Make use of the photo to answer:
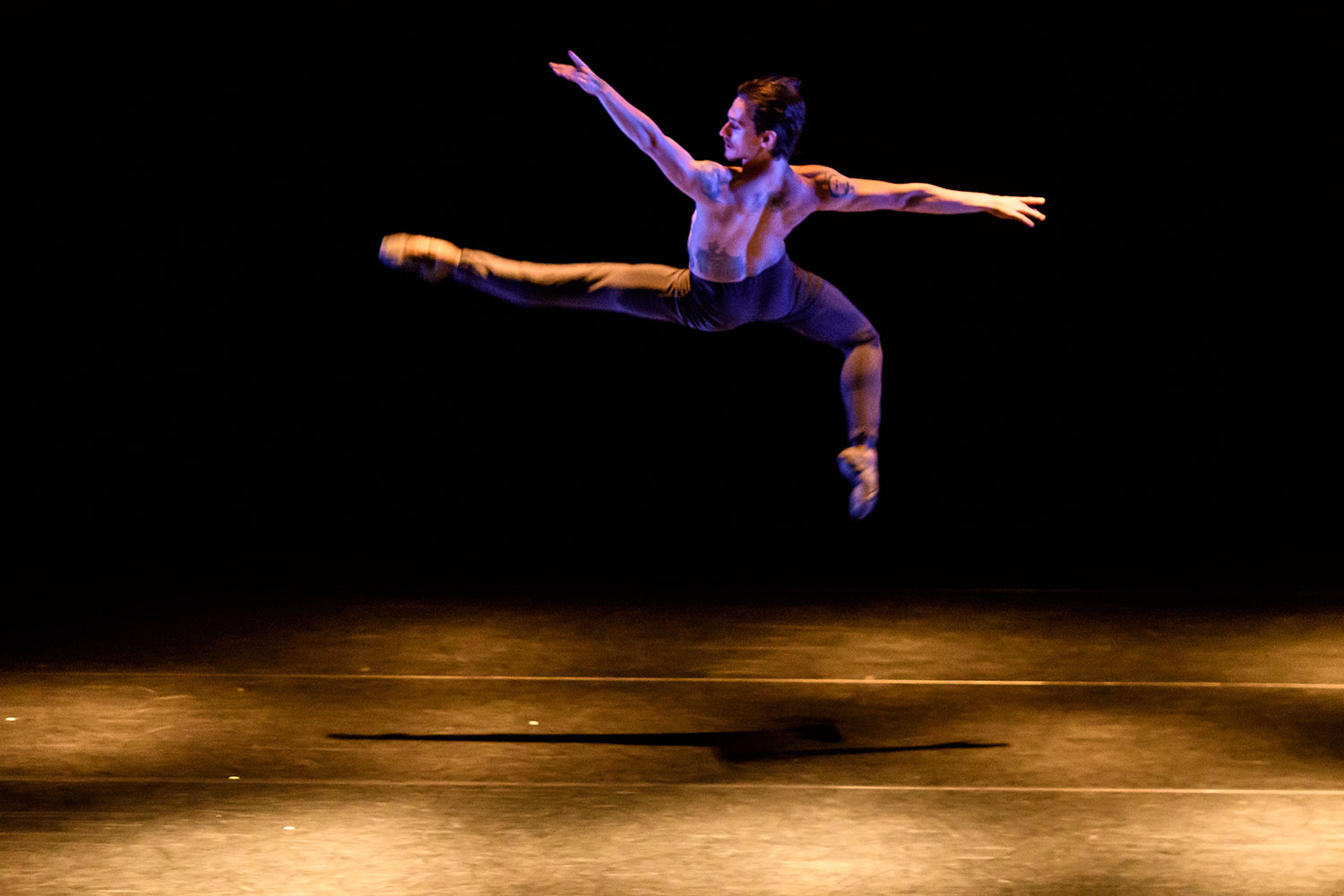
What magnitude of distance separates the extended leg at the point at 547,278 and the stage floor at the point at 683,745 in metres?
1.25

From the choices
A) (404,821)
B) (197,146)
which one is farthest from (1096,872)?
(197,146)

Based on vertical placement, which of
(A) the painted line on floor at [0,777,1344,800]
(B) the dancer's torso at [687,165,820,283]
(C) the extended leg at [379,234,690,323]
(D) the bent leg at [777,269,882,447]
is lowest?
(A) the painted line on floor at [0,777,1344,800]

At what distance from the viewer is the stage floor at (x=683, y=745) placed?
3.63m

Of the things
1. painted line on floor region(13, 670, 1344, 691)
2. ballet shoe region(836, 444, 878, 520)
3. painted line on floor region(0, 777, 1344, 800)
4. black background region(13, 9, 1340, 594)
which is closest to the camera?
painted line on floor region(0, 777, 1344, 800)

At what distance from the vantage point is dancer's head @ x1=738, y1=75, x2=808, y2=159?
13.6 feet

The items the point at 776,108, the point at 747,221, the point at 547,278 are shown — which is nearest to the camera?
the point at 776,108

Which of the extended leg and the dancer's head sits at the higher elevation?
the dancer's head

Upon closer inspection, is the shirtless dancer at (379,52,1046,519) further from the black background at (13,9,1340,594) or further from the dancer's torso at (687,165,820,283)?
the black background at (13,9,1340,594)

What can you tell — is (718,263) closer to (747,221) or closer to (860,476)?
(747,221)

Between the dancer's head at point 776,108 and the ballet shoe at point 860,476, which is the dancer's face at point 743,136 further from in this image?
the ballet shoe at point 860,476

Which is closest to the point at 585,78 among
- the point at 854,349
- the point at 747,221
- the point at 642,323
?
the point at 747,221

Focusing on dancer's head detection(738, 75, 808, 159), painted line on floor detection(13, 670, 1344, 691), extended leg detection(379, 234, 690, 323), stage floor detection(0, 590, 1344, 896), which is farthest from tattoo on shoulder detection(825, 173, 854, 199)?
painted line on floor detection(13, 670, 1344, 691)

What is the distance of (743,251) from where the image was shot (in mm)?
4305

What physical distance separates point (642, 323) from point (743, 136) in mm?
3355
